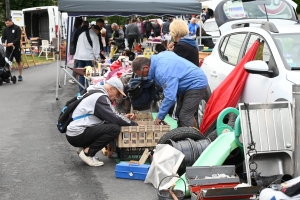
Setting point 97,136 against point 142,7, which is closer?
point 97,136

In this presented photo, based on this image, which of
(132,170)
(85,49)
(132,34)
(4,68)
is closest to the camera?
(132,170)

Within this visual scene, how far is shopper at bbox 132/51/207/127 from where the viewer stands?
294 inches

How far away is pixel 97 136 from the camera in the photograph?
7.22 m

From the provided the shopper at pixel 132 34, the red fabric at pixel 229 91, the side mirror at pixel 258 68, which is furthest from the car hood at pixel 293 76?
the shopper at pixel 132 34

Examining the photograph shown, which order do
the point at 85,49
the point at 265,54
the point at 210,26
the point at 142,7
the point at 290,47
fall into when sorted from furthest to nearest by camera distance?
1. the point at 210,26
2. the point at 85,49
3. the point at 142,7
4. the point at 265,54
5. the point at 290,47

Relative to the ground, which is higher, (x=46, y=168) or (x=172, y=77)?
(x=172, y=77)

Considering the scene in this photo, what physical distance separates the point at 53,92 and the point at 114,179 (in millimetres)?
9226

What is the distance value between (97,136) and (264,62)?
2.28 m

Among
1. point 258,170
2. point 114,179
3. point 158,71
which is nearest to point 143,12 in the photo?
point 158,71

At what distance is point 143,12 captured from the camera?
13758 millimetres

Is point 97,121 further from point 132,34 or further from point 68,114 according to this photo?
point 132,34

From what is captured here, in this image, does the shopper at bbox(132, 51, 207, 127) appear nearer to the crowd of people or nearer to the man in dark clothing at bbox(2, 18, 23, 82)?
the crowd of people

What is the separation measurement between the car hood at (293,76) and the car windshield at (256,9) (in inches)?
198

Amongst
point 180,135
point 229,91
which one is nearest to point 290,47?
point 229,91
